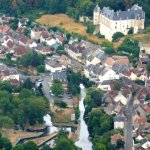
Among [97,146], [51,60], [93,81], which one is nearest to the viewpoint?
[97,146]

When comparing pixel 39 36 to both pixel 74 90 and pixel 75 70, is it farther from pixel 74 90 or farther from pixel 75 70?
pixel 74 90

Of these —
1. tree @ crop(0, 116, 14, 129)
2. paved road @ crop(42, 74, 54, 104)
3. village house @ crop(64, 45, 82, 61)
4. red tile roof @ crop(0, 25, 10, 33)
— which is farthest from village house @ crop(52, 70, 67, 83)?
red tile roof @ crop(0, 25, 10, 33)

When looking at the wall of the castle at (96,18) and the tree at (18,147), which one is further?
the wall of the castle at (96,18)

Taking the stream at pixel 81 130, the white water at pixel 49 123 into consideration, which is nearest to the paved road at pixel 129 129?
the stream at pixel 81 130

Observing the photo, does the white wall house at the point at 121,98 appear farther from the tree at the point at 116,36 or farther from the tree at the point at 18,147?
the tree at the point at 116,36

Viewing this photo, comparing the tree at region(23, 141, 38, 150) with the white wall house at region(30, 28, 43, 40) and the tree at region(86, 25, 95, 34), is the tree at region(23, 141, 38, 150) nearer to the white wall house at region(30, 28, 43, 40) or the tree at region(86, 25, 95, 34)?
the white wall house at region(30, 28, 43, 40)

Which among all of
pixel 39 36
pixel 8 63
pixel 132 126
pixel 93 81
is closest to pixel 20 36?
pixel 39 36

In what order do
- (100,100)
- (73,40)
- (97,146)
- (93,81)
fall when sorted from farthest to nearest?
(73,40) < (93,81) < (100,100) < (97,146)
